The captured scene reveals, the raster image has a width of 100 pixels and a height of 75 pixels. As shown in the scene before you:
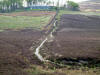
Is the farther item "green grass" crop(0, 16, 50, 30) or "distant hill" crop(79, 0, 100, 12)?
"distant hill" crop(79, 0, 100, 12)

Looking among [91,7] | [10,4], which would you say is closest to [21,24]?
[10,4]

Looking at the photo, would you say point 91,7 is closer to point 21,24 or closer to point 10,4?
point 10,4

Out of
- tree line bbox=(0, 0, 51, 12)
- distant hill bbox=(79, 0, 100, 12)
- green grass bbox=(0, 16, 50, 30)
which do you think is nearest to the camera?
green grass bbox=(0, 16, 50, 30)

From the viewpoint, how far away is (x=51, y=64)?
13.6 m

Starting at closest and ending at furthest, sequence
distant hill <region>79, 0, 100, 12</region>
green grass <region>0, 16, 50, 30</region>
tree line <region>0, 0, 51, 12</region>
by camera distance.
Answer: green grass <region>0, 16, 50, 30</region>, distant hill <region>79, 0, 100, 12</region>, tree line <region>0, 0, 51, 12</region>

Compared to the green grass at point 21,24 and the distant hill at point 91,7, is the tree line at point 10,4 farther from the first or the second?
the green grass at point 21,24

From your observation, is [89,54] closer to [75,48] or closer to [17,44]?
[75,48]

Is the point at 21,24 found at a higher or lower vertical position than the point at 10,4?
lower

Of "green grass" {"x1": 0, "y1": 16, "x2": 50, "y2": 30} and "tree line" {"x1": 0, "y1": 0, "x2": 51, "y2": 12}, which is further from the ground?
"tree line" {"x1": 0, "y1": 0, "x2": 51, "y2": 12}

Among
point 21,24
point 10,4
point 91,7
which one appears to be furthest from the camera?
point 91,7

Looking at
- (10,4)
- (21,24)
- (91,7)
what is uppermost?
(10,4)

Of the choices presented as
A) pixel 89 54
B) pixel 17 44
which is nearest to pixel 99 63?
pixel 89 54

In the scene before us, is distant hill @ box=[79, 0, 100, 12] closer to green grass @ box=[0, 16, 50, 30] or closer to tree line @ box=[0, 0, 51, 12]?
tree line @ box=[0, 0, 51, 12]

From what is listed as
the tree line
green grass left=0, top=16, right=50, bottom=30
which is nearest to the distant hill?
the tree line
